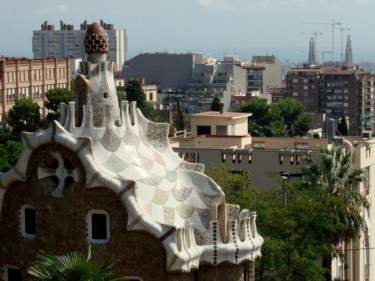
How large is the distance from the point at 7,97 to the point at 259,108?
1012 inches

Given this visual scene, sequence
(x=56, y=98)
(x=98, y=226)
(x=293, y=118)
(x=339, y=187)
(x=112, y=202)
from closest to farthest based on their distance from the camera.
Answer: (x=112, y=202), (x=98, y=226), (x=339, y=187), (x=56, y=98), (x=293, y=118)

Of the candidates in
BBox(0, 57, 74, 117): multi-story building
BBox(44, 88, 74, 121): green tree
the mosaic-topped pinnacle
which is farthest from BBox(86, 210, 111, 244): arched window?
BBox(0, 57, 74, 117): multi-story building

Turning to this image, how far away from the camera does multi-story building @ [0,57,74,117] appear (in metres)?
129

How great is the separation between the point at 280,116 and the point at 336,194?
293 feet

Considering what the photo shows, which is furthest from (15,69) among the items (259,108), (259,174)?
(259,174)

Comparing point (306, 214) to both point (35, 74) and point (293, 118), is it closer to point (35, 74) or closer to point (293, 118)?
point (35, 74)

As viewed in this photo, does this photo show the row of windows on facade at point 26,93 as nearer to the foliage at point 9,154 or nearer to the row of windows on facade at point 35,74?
the row of windows on facade at point 35,74

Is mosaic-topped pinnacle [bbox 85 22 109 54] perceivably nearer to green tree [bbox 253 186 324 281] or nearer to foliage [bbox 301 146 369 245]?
green tree [bbox 253 186 324 281]

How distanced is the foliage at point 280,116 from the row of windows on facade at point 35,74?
2279 centimetres

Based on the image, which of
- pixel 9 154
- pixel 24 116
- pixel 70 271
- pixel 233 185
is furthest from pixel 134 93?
pixel 70 271

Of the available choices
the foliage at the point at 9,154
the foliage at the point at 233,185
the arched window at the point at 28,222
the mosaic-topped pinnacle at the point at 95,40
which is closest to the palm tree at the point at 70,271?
the arched window at the point at 28,222

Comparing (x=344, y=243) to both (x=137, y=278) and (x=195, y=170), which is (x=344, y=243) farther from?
(x=137, y=278)

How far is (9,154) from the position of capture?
62.9 meters

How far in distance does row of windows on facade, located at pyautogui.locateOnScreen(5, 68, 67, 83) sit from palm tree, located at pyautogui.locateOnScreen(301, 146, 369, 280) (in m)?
88.2
